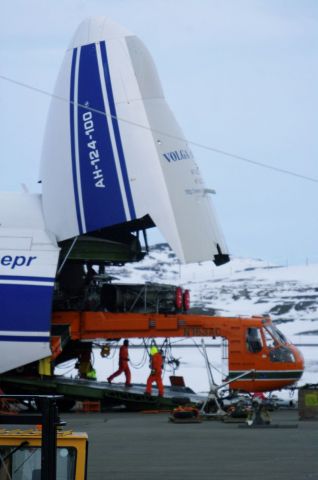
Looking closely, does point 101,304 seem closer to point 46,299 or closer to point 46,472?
point 46,299

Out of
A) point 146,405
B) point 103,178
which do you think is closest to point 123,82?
point 103,178

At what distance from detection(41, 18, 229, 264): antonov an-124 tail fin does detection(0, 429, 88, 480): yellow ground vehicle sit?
18499mm

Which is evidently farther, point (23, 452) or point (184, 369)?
point (184, 369)

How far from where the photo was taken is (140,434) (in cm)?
2027

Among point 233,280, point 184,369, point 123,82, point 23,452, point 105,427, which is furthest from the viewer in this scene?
point 233,280

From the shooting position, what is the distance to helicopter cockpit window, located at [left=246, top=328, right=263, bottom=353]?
29203mm

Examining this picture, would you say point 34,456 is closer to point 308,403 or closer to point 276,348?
point 308,403

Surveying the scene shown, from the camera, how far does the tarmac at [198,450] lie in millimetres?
13885

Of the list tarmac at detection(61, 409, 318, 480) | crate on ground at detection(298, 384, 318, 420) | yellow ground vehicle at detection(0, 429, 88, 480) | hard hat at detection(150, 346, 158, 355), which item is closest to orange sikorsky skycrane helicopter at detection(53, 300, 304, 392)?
hard hat at detection(150, 346, 158, 355)

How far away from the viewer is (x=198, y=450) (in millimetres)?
17000

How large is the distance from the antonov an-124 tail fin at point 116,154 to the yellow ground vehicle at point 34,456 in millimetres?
18499

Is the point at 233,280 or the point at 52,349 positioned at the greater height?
the point at 233,280

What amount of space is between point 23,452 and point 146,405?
19.8m

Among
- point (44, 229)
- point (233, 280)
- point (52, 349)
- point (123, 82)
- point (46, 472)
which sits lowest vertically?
point (46, 472)
